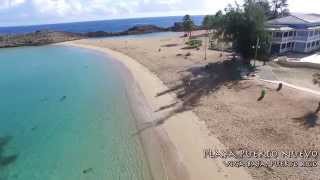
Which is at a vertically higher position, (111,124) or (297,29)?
(297,29)

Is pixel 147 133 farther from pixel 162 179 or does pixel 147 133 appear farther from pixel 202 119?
pixel 162 179

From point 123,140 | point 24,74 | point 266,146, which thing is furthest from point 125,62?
point 266,146

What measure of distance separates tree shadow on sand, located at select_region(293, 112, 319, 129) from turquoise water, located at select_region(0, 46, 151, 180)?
42.3 ft

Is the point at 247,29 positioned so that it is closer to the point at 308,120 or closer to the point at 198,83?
the point at 198,83

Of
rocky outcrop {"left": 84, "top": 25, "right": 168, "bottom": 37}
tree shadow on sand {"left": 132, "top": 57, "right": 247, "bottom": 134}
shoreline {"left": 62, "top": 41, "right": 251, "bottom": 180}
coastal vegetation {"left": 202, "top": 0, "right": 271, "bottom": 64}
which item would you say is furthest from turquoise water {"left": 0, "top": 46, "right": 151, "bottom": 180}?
rocky outcrop {"left": 84, "top": 25, "right": 168, "bottom": 37}

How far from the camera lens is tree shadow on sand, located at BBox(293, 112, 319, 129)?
23875 millimetres

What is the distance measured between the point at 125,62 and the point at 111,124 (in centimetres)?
2821

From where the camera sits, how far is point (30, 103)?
35.4m

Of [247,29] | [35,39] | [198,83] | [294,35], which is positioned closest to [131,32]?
[35,39]

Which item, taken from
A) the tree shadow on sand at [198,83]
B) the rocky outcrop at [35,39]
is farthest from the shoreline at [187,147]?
the rocky outcrop at [35,39]

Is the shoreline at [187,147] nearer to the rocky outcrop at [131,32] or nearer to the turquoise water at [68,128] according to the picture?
the turquoise water at [68,128]

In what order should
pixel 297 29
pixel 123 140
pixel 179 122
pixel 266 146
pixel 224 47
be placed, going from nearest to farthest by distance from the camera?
pixel 266 146
pixel 123 140
pixel 179 122
pixel 297 29
pixel 224 47

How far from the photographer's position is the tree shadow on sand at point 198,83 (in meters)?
29.8

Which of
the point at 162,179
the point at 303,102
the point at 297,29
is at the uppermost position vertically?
the point at 297,29
